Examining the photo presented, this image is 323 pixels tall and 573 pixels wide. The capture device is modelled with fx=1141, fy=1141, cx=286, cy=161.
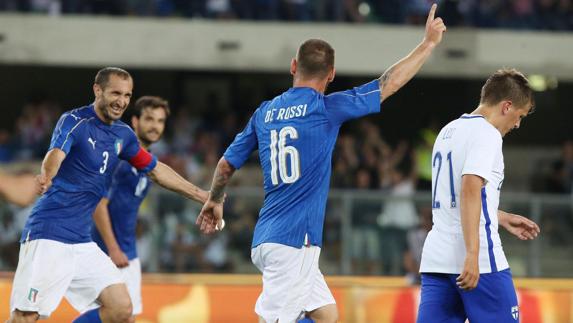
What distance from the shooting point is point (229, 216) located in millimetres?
15531

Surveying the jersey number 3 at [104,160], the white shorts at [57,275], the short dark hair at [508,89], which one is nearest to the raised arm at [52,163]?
the jersey number 3 at [104,160]

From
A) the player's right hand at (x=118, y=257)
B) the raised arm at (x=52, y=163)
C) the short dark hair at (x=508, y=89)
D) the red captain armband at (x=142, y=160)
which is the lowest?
the player's right hand at (x=118, y=257)

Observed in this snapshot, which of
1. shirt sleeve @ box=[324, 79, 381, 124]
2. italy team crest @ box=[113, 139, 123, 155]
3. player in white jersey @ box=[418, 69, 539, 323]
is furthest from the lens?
italy team crest @ box=[113, 139, 123, 155]

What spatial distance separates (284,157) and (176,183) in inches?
73.0

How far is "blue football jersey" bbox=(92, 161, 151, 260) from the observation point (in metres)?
9.47

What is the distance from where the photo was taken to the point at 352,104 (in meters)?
6.74

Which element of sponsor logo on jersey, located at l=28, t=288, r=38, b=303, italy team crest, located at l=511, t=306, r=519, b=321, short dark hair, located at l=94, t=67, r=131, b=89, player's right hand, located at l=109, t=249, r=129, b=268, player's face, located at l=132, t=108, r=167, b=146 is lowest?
italy team crest, located at l=511, t=306, r=519, b=321

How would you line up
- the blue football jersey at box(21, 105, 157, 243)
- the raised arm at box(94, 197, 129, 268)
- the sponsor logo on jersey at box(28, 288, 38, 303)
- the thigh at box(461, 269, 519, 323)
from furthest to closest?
the raised arm at box(94, 197, 129, 268)
the blue football jersey at box(21, 105, 157, 243)
the sponsor logo on jersey at box(28, 288, 38, 303)
the thigh at box(461, 269, 519, 323)

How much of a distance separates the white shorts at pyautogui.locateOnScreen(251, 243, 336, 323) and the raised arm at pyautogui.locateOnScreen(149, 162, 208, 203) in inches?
57.6

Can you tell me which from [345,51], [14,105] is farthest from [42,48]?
[345,51]

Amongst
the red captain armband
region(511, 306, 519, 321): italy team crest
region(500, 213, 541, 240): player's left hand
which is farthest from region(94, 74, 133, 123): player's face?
region(511, 306, 519, 321): italy team crest

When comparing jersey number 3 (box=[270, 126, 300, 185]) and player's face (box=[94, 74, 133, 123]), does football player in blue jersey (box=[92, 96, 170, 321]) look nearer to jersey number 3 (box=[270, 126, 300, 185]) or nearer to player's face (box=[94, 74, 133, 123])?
player's face (box=[94, 74, 133, 123])

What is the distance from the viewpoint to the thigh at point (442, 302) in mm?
6668

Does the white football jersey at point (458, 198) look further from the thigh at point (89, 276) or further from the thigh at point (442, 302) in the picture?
the thigh at point (89, 276)
